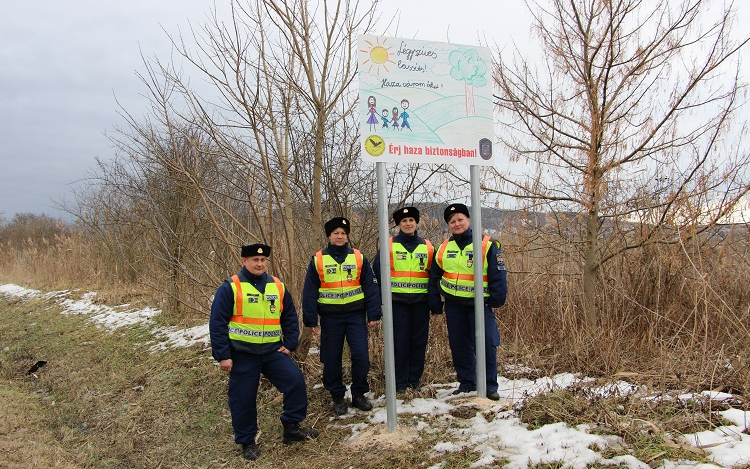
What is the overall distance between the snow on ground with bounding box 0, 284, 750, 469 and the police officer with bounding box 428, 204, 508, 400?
29 centimetres

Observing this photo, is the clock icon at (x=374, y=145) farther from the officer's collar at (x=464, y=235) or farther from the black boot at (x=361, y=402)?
the black boot at (x=361, y=402)

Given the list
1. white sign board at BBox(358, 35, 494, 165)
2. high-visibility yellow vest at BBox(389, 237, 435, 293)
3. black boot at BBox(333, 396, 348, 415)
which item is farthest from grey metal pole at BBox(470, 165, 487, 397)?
black boot at BBox(333, 396, 348, 415)

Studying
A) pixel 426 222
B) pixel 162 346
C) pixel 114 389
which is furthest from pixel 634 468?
pixel 162 346

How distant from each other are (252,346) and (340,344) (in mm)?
935

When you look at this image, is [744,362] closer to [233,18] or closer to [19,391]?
[233,18]

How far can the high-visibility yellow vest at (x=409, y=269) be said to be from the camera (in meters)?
4.98

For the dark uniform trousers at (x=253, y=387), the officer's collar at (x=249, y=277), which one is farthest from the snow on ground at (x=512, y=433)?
the officer's collar at (x=249, y=277)

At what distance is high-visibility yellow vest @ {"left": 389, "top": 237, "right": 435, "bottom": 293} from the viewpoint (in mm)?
4984

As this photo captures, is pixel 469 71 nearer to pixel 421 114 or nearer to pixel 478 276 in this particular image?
pixel 421 114

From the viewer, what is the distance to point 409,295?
4.98 meters

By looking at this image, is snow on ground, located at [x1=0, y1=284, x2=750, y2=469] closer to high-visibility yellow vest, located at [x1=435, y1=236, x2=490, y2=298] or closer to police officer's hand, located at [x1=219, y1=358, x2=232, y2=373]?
high-visibility yellow vest, located at [x1=435, y1=236, x2=490, y2=298]

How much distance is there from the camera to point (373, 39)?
4.04 metres

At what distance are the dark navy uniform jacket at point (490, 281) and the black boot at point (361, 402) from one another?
113cm

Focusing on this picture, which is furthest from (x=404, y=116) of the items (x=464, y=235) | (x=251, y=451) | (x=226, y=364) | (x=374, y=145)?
(x=251, y=451)
